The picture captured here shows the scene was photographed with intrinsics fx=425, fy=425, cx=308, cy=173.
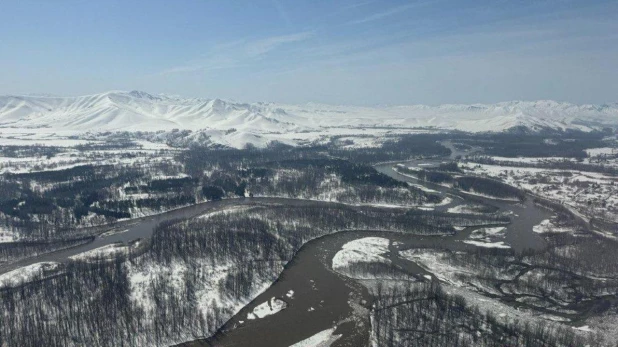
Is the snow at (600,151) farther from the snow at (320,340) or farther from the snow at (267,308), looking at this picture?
the snow at (320,340)

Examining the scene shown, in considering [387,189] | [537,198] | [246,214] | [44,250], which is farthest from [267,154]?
[44,250]

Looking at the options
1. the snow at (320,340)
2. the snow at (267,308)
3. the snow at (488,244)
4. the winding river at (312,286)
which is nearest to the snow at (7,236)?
the winding river at (312,286)

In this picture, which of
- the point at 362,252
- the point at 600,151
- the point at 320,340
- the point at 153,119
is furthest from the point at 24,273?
the point at 153,119

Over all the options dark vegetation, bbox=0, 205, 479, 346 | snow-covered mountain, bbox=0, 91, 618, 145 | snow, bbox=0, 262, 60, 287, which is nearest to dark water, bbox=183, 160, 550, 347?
dark vegetation, bbox=0, 205, 479, 346

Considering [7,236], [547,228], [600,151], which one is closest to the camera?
[7,236]

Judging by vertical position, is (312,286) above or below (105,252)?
below

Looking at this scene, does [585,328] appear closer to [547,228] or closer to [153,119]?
[547,228]
